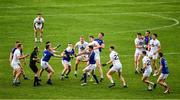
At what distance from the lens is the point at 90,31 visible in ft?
174

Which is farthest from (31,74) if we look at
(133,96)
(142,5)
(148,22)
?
(142,5)

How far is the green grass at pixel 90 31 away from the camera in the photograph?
1336 inches

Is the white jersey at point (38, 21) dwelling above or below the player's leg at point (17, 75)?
above

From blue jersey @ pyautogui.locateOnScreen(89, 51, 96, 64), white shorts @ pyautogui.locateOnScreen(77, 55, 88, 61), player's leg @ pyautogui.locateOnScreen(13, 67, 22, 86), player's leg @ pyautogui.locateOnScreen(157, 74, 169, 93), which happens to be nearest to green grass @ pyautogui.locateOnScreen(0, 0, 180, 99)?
player's leg @ pyautogui.locateOnScreen(13, 67, 22, 86)

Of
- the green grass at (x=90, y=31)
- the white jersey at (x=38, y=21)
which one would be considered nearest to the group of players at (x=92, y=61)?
the green grass at (x=90, y=31)

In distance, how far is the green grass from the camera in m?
33.9

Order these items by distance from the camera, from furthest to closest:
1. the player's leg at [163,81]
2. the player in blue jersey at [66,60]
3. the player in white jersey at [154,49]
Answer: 1. the player in white jersey at [154,49]
2. the player in blue jersey at [66,60]
3. the player's leg at [163,81]

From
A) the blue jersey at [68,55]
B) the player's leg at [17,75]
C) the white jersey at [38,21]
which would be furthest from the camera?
the white jersey at [38,21]

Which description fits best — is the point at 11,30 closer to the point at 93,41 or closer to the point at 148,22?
the point at 148,22

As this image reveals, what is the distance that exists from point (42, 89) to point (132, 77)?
630cm

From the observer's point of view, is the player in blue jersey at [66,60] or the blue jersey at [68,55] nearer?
the player in blue jersey at [66,60]

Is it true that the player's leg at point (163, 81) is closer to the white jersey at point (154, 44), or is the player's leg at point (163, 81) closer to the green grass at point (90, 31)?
the green grass at point (90, 31)

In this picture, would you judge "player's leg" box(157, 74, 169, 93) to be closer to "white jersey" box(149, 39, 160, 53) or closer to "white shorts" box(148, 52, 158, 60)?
"white shorts" box(148, 52, 158, 60)

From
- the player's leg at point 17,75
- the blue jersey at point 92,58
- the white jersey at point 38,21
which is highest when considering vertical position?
the white jersey at point 38,21
